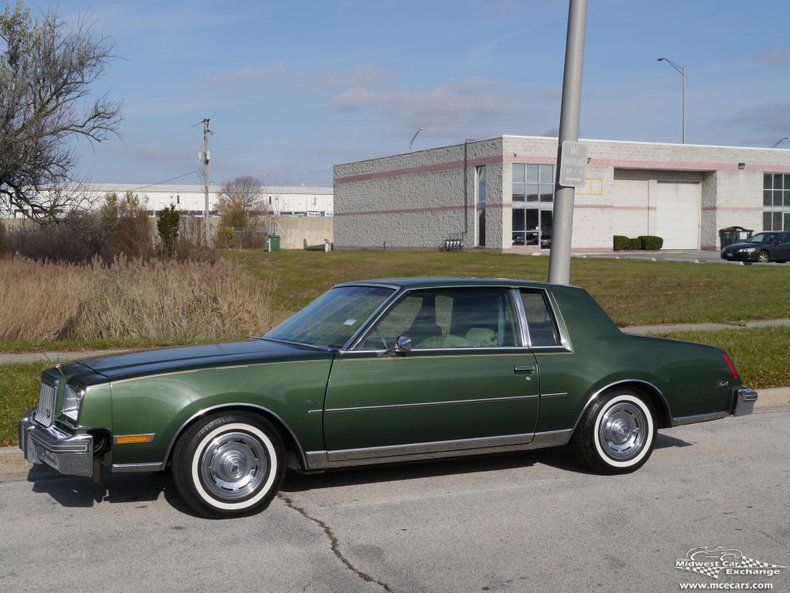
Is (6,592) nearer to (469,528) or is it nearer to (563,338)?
(469,528)

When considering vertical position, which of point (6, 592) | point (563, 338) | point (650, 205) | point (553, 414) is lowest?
point (6, 592)

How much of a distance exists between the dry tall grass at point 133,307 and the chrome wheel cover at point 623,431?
348 inches

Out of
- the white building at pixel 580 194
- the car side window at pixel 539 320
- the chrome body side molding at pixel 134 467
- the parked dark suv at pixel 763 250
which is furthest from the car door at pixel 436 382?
the white building at pixel 580 194

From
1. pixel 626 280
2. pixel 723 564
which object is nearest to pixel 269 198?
pixel 626 280

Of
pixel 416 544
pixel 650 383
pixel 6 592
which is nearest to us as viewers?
pixel 6 592

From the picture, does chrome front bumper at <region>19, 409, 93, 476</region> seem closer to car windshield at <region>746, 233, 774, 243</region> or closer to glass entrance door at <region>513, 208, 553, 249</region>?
car windshield at <region>746, 233, 774, 243</region>

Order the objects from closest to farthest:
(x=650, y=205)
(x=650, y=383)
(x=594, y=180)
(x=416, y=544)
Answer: (x=416, y=544), (x=650, y=383), (x=594, y=180), (x=650, y=205)

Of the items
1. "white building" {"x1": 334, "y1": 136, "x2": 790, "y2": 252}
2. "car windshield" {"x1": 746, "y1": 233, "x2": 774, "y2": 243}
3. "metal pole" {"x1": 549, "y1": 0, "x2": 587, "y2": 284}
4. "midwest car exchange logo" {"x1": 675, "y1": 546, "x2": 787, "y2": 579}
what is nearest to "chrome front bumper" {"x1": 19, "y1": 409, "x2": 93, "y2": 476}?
"midwest car exchange logo" {"x1": 675, "y1": 546, "x2": 787, "y2": 579}

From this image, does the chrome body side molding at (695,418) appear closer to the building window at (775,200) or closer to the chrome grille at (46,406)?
the chrome grille at (46,406)

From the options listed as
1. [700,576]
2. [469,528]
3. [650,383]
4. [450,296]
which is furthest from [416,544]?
[650,383]

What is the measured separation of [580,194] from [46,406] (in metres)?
44.1

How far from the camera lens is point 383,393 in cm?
610

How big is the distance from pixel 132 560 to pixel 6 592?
2.25ft

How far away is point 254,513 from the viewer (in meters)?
5.84
